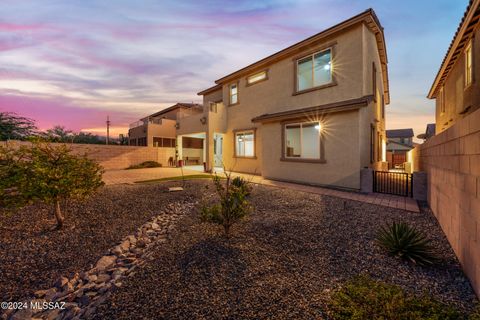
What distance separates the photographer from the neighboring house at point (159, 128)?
71.0 feet

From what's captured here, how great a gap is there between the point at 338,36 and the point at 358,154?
597 cm

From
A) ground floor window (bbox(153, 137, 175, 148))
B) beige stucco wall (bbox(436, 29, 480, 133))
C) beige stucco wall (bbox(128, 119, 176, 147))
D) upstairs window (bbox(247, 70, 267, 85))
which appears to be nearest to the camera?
beige stucco wall (bbox(436, 29, 480, 133))

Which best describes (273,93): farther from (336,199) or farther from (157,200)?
(157,200)

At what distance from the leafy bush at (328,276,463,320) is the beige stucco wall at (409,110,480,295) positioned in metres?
0.89

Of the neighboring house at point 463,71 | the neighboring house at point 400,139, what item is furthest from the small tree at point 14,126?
the neighboring house at point 400,139

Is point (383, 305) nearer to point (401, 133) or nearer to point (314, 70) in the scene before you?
point (314, 70)

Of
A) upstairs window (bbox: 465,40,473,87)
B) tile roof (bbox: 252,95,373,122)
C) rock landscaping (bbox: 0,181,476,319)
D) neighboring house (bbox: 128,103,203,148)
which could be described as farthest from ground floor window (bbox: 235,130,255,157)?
upstairs window (bbox: 465,40,473,87)

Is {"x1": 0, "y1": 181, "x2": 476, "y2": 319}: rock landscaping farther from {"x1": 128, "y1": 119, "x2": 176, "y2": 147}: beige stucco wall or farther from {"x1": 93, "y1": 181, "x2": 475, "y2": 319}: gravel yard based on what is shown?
{"x1": 128, "y1": 119, "x2": 176, "y2": 147}: beige stucco wall

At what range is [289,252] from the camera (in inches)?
158

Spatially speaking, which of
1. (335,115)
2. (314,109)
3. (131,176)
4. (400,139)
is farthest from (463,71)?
(400,139)

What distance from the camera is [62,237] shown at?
4.92 m

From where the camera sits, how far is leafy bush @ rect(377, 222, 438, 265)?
3605mm

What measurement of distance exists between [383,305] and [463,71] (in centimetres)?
1377

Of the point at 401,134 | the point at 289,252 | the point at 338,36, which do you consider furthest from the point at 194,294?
the point at 401,134
